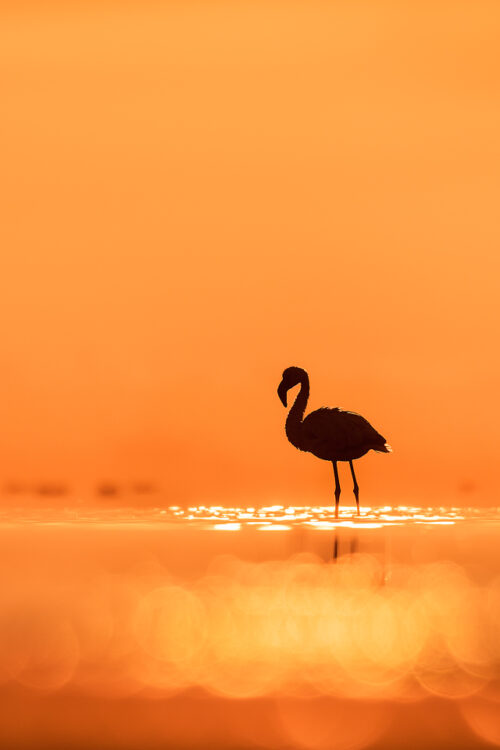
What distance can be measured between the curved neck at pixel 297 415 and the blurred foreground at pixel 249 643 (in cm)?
844

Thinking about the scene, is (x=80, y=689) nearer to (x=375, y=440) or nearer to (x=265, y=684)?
(x=265, y=684)

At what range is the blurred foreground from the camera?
4770mm

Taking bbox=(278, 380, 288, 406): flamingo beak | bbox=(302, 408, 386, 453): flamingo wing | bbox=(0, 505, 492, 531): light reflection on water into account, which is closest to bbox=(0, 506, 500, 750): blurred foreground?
bbox=(0, 505, 492, 531): light reflection on water

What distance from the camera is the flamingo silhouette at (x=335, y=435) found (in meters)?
20.8

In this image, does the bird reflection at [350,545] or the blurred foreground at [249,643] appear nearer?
the blurred foreground at [249,643]

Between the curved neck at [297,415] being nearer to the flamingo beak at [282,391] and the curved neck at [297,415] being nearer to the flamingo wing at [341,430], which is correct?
the flamingo beak at [282,391]

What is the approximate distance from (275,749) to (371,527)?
11356mm

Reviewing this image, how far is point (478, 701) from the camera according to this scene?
5.24 meters

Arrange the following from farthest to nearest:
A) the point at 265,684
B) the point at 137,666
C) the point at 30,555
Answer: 1. the point at 30,555
2. the point at 137,666
3. the point at 265,684

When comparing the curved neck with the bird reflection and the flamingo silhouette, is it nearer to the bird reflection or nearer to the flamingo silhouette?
the flamingo silhouette

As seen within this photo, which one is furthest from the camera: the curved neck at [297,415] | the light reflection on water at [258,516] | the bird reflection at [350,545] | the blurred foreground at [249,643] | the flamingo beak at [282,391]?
the flamingo beak at [282,391]

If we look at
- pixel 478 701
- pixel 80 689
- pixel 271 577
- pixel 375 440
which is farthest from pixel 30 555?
pixel 375 440

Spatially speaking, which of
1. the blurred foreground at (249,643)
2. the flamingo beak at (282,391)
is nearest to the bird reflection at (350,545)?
the blurred foreground at (249,643)

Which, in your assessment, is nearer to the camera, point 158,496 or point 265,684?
point 265,684
